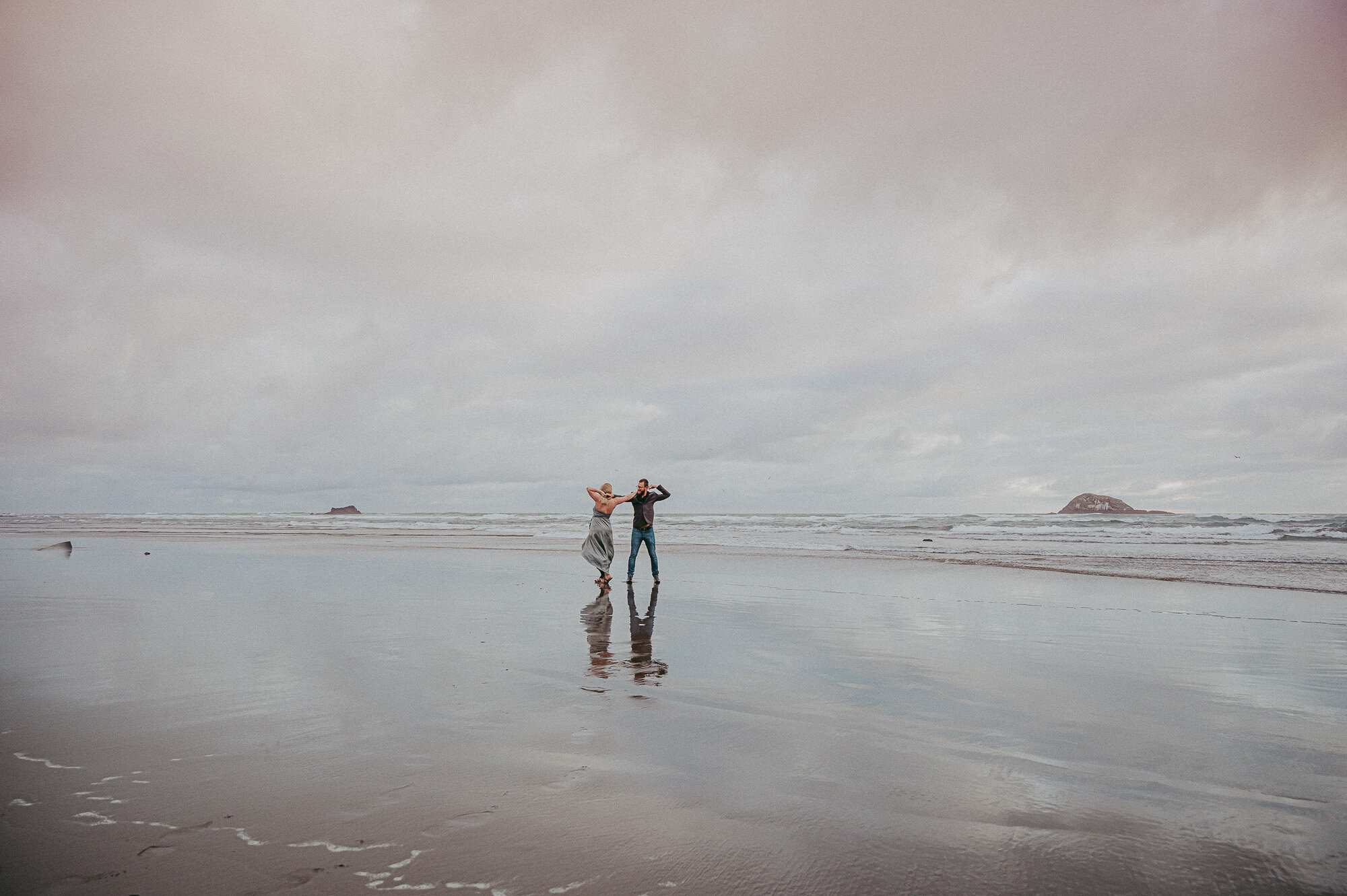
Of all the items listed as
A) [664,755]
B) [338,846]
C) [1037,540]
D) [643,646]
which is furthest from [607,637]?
[1037,540]

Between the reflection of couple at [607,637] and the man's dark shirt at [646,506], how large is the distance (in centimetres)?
203

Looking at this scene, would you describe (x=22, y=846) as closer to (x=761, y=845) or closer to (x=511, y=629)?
(x=761, y=845)

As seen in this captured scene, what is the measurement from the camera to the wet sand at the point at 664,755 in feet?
8.59

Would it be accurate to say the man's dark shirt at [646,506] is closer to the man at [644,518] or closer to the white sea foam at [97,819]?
the man at [644,518]

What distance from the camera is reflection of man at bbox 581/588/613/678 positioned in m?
6.32

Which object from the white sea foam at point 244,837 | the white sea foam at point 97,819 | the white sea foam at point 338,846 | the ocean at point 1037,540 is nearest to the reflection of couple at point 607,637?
the white sea foam at point 338,846

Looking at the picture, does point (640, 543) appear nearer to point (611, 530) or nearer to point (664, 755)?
point (611, 530)

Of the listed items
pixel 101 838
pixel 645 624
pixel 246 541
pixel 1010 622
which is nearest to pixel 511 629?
pixel 645 624

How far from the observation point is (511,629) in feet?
26.9

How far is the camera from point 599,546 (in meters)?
14.0

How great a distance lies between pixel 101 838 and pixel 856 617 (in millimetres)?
8543

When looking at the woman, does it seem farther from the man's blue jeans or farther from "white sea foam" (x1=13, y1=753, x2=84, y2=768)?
"white sea foam" (x1=13, y1=753, x2=84, y2=768)

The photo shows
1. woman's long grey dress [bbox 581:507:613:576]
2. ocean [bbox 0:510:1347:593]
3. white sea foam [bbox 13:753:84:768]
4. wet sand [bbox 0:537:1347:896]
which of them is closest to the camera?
wet sand [bbox 0:537:1347:896]

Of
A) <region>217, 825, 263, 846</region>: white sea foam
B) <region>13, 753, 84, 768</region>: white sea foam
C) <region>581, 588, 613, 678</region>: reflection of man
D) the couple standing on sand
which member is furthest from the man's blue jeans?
<region>217, 825, 263, 846</region>: white sea foam
